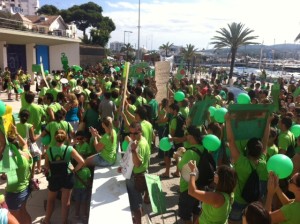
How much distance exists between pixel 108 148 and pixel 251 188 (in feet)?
7.83

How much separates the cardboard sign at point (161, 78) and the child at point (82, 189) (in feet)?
15.3

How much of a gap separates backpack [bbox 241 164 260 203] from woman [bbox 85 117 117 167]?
89.1 inches

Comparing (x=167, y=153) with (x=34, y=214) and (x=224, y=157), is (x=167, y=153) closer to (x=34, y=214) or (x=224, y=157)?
(x=224, y=157)

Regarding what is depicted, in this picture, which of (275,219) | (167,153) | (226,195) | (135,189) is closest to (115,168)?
(135,189)

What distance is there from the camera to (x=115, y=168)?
5.40m

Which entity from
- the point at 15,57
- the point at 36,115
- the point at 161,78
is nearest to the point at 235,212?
the point at 36,115

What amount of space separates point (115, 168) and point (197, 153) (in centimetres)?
179

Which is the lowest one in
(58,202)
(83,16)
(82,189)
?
(58,202)

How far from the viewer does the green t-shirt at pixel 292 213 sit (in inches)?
116

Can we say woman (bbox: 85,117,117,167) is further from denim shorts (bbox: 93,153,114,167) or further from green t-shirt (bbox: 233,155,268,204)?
green t-shirt (bbox: 233,155,268,204)

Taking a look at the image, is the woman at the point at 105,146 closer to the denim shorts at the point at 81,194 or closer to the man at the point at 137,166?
the denim shorts at the point at 81,194

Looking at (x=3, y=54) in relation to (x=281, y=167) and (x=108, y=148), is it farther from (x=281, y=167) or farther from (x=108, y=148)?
(x=281, y=167)

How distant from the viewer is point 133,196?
186 inches

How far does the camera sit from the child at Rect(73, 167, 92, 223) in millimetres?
4941
